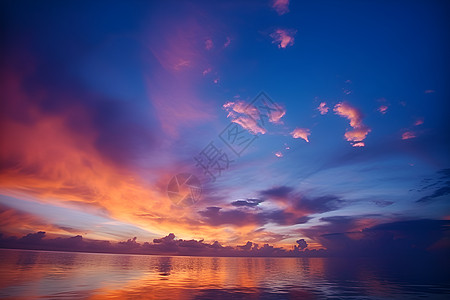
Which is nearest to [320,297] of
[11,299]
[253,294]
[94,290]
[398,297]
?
[253,294]

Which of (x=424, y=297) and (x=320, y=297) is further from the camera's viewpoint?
(x=424, y=297)

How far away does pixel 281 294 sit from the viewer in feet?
104

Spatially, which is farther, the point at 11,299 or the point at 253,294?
the point at 253,294

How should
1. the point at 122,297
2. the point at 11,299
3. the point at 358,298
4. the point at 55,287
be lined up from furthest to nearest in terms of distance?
the point at 55,287
the point at 358,298
the point at 122,297
the point at 11,299

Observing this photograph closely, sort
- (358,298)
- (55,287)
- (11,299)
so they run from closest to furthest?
(11,299), (358,298), (55,287)

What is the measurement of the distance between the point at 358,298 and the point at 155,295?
88.5 feet

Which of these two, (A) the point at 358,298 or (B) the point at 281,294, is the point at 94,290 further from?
(A) the point at 358,298

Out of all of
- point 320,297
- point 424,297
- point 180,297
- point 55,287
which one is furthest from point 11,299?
point 424,297

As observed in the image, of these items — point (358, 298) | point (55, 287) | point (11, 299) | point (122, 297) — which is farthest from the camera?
point (55, 287)

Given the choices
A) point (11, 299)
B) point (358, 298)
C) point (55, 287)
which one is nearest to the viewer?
point (11, 299)

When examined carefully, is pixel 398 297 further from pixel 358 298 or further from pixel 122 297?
pixel 122 297

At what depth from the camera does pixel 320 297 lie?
30.2m

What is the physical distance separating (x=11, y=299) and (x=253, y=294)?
28534 mm

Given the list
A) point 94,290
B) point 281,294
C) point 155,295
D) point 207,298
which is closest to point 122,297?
point 155,295
